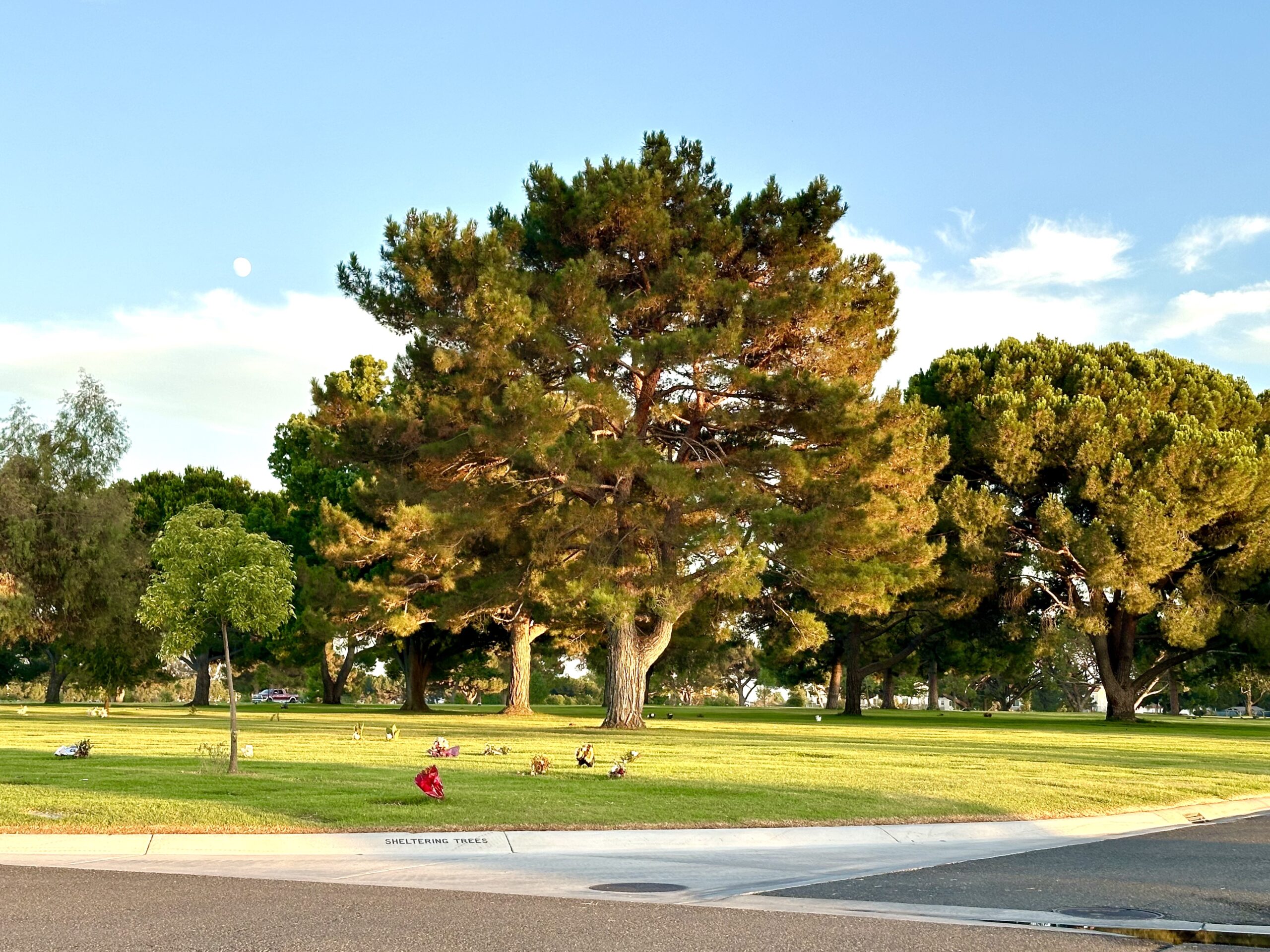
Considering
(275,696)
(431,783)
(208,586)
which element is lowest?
(275,696)

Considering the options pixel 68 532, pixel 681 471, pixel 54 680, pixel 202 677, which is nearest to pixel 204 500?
pixel 202 677

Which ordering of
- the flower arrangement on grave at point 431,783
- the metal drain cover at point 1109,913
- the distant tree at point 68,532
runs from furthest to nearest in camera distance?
the distant tree at point 68,532 → the flower arrangement on grave at point 431,783 → the metal drain cover at point 1109,913

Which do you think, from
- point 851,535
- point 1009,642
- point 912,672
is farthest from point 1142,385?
point 912,672

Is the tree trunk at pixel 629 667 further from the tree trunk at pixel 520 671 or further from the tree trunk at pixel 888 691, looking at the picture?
the tree trunk at pixel 888 691

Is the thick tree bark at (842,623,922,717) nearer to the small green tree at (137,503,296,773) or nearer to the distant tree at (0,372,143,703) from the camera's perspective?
the distant tree at (0,372,143,703)

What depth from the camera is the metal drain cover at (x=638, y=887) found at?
10.7 meters

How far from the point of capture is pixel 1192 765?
26594 millimetres

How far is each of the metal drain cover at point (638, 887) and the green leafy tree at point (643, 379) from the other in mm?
22534

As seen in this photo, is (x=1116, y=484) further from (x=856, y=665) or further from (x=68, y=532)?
(x=68, y=532)

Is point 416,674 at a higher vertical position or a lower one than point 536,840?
higher

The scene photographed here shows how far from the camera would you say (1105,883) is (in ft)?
37.1

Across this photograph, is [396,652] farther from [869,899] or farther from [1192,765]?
[869,899]

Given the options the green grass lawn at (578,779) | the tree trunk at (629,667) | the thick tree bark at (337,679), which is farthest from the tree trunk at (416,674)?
the tree trunk at (629,667)

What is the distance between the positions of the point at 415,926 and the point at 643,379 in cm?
2971
